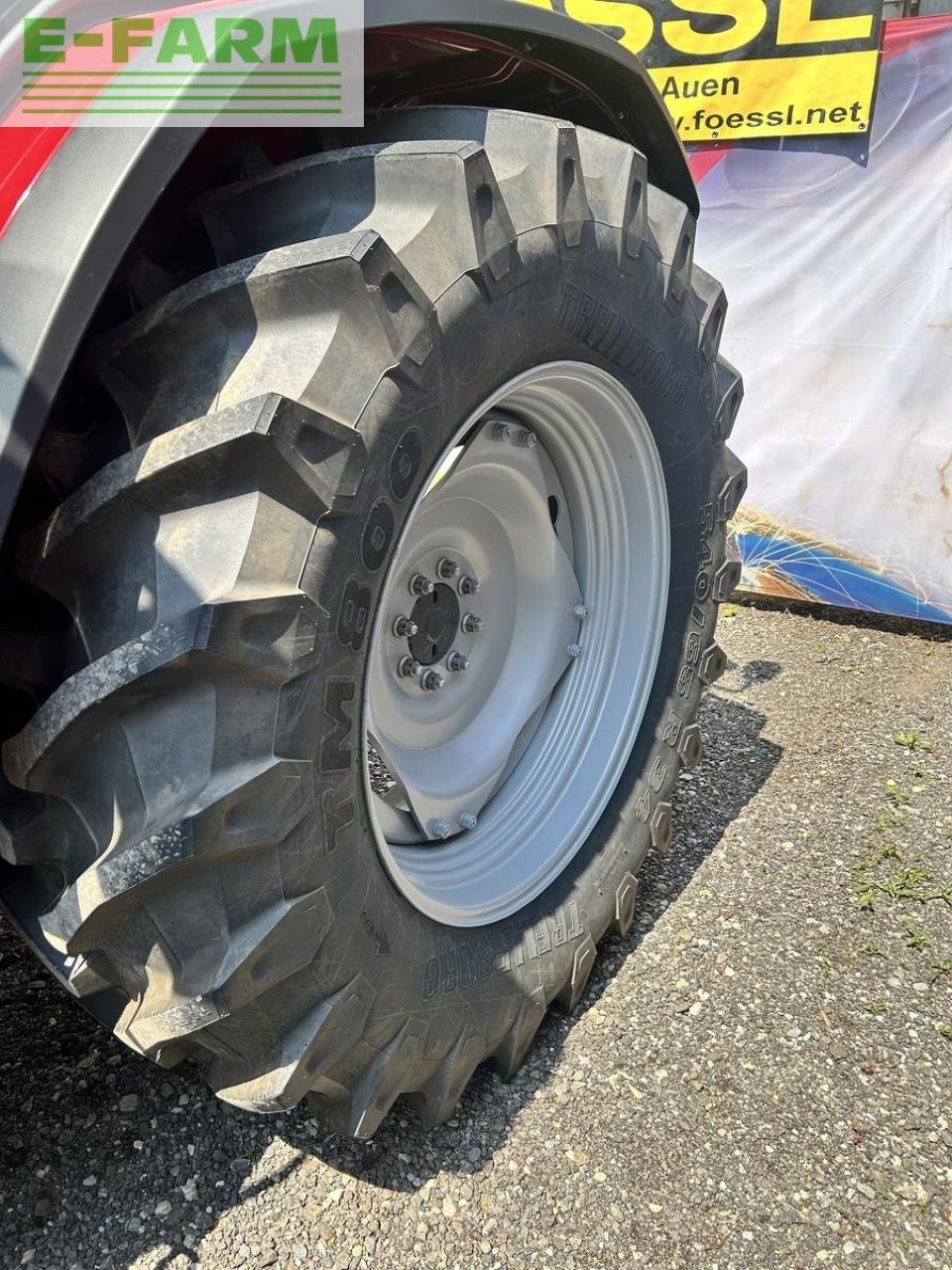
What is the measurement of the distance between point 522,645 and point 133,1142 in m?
1.19

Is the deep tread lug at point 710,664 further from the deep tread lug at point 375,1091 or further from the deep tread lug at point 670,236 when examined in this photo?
the deep tread lug at point 375,1091

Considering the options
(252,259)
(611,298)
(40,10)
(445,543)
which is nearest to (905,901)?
(445,543)

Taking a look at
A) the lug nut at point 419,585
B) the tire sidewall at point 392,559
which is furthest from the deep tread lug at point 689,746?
the lug nut at point 419,585

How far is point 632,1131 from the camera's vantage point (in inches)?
70.3

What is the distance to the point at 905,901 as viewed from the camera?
234 cm

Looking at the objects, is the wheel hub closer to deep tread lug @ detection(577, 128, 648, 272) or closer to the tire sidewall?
the tire sidewall

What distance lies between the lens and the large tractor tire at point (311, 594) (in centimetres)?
116

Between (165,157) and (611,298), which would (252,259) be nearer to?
(165,157)

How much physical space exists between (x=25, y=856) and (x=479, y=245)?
984 mm

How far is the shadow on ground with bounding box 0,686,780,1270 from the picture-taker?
159 centimetres

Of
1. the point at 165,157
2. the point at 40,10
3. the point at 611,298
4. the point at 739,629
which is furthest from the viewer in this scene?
the point at 739,629

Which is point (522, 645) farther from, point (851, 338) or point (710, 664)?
point (851, 338)

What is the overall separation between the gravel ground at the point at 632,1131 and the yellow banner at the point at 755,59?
265cm

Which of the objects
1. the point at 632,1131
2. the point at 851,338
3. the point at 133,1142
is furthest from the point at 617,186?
the point at 851,338
